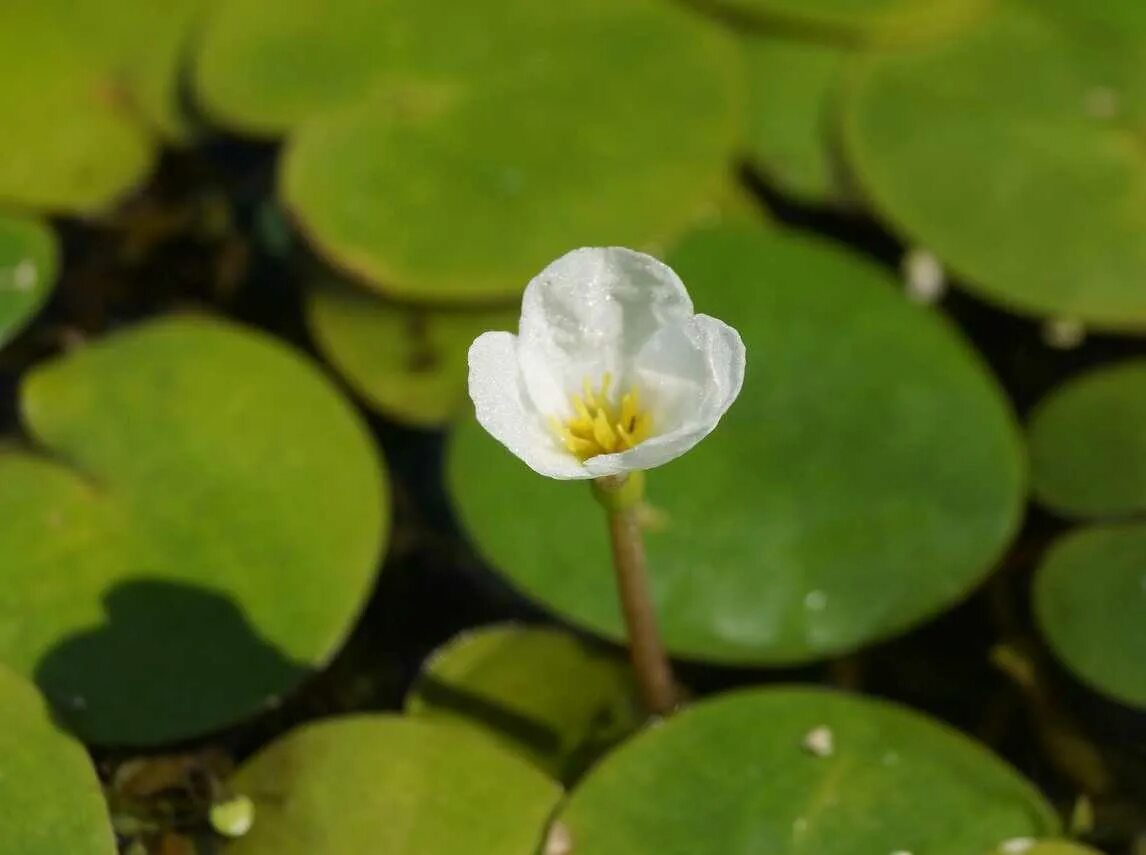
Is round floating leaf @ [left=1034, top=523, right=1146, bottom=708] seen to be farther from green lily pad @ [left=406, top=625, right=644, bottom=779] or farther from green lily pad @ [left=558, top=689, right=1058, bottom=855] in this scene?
green lily pad @ [left=406, top=625, right=644, bottom=779]

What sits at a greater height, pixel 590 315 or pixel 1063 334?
pixel 590 315

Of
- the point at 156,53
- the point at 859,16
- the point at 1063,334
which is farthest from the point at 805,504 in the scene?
the point at 156,53

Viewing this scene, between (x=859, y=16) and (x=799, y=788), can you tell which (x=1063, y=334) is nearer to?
(x=859, y=16)

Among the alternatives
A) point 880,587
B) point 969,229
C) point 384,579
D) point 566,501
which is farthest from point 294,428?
point 969,229

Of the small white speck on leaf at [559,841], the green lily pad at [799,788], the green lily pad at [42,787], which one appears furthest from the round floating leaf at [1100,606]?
the green lily pad at [42,787]

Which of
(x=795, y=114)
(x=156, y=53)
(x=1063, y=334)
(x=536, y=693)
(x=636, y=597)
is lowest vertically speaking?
(x=536, y=693)

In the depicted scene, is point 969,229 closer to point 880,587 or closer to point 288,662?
point 880,587
